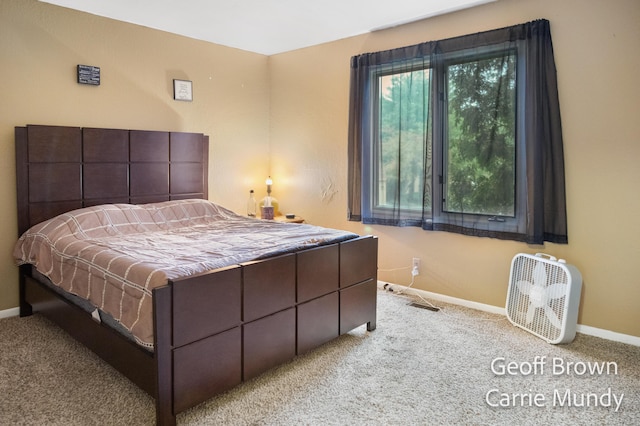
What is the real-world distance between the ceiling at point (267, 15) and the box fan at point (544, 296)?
1.99 m

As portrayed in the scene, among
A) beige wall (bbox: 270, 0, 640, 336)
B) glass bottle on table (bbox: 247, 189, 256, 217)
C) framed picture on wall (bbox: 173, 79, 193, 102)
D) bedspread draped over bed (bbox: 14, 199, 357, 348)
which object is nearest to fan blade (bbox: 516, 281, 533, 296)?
beige wall (bbox: 270, 0, 640, 336)

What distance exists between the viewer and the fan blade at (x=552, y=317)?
2.83m

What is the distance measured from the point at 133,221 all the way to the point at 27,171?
83 cm

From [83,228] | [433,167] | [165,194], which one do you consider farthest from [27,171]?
[433,167]

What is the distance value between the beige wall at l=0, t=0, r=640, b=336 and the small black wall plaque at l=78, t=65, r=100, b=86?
56 millimetres

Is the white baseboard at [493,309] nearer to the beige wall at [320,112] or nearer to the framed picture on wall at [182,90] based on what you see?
the beige wall at [320,112]

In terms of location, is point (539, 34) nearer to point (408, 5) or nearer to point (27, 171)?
point (408, 5)

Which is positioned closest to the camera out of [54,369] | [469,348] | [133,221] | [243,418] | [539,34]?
[243,418]

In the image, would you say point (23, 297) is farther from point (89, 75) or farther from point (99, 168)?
point (89, 75)

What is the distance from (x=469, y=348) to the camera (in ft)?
9.20

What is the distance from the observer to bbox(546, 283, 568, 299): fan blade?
2.81m

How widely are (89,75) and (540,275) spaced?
3.75 m

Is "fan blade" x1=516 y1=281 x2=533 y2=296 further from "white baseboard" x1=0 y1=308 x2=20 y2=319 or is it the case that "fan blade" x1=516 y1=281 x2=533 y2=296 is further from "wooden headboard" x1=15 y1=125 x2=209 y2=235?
"white baseboard" x1=0 y1=308 x2=20 y2=319

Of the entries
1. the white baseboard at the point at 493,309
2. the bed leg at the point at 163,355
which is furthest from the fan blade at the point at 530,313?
the bed leg at the point at 163,355
